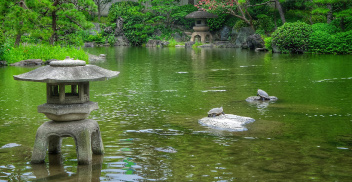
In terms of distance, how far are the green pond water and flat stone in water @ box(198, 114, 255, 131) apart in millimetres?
177

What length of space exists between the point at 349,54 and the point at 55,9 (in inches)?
697

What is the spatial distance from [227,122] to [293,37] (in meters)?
23.3

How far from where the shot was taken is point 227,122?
9484 mm

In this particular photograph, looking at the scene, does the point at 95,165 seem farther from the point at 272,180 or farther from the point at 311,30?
the point at 311,30

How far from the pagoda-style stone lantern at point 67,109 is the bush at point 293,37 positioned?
2584 centimetres

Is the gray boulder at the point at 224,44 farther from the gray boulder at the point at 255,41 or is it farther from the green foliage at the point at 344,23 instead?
the green foliage at the point at 344,23

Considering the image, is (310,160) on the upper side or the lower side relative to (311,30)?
lower

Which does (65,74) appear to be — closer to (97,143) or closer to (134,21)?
(97,143)

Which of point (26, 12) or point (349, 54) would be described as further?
point (349, 54)

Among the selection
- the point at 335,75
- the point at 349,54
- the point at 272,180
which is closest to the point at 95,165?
the point at 272,180

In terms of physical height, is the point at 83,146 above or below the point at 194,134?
above

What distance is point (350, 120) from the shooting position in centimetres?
1000

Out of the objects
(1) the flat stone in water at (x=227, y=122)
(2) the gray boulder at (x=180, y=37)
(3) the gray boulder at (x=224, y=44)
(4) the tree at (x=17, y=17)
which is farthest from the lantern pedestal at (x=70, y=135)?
(2) the gray boulder at (x=180, y=37)

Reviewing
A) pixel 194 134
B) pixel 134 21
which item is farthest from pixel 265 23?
pixel 194 134
